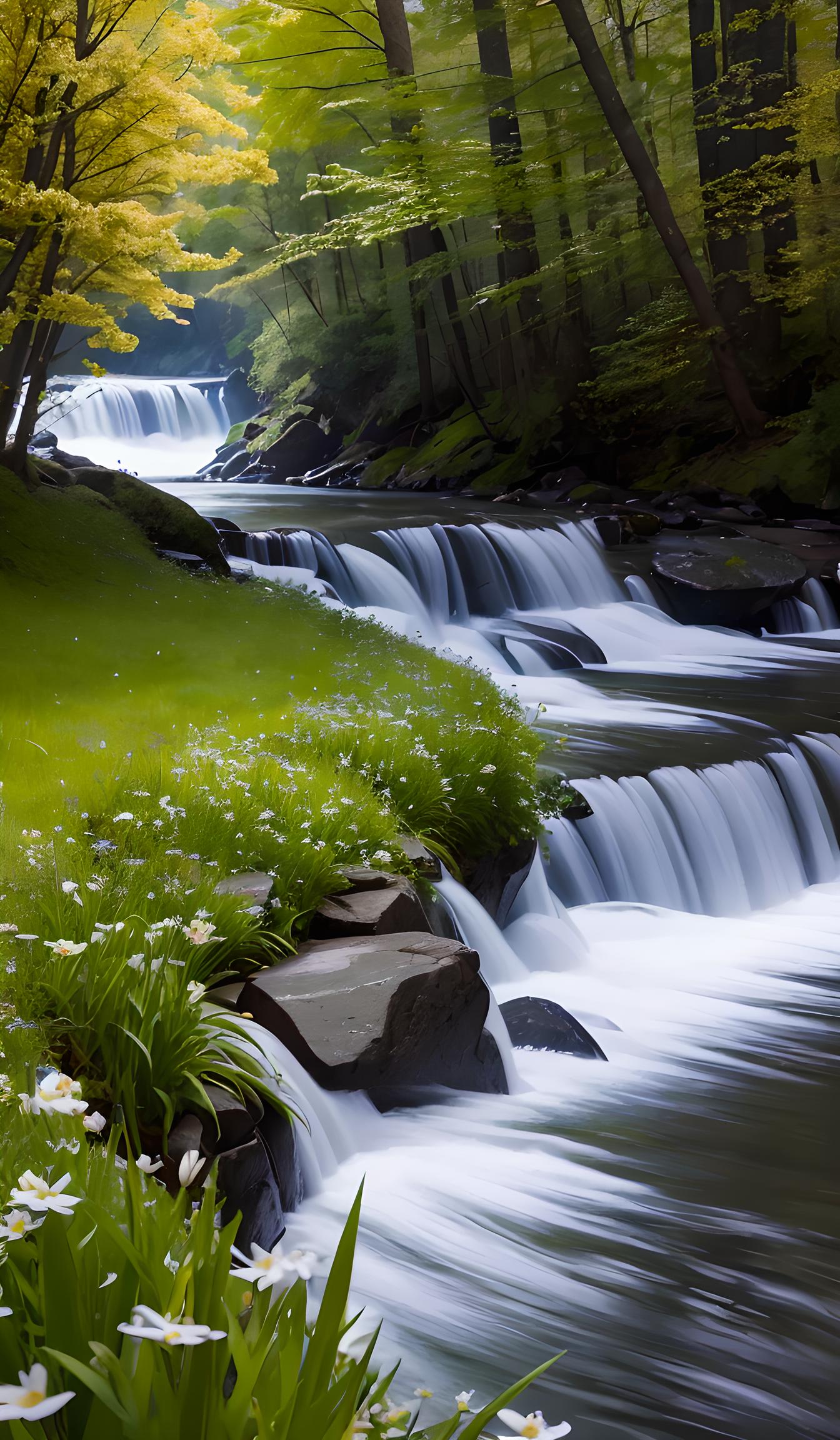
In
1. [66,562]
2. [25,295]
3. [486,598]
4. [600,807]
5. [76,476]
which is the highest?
[25,295]

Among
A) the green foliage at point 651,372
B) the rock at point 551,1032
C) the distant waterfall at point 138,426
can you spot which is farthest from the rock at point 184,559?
the distant waterfall at point 138,426

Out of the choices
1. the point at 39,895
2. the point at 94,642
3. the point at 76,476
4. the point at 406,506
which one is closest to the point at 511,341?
the point at 406,506

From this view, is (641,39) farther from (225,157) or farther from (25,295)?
(25,295)

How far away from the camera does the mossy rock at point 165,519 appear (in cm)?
1321

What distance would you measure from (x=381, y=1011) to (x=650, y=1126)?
1301 mm

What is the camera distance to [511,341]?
23.4m

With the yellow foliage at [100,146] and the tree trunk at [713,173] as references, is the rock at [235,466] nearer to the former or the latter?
the tree trunk at [713,173]

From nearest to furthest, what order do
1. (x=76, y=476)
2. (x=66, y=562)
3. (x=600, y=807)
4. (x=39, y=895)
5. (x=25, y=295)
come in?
1. (x=39, y=895)
2. (x=600, y=807)
3. (x=25, y=295)
4. (x=66, y=562)
5. (x=76, y=476)

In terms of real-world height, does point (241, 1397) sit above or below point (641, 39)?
below

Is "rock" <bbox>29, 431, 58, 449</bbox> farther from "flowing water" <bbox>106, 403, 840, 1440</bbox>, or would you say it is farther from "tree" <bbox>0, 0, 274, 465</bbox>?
"flowing water" <bbox>106, 403, 840, 1440</bbox>

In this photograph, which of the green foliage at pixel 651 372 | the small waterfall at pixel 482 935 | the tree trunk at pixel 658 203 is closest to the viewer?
the small waterfall at pixel 482 935

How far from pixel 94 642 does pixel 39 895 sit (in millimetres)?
5981

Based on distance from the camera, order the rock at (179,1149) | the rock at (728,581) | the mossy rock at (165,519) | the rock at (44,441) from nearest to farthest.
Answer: the rock at (179,1149) → the mossy rock at (165,519) → the rock at (728,581) → the rock at (44,441)

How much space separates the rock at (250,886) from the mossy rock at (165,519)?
8.92 meters
